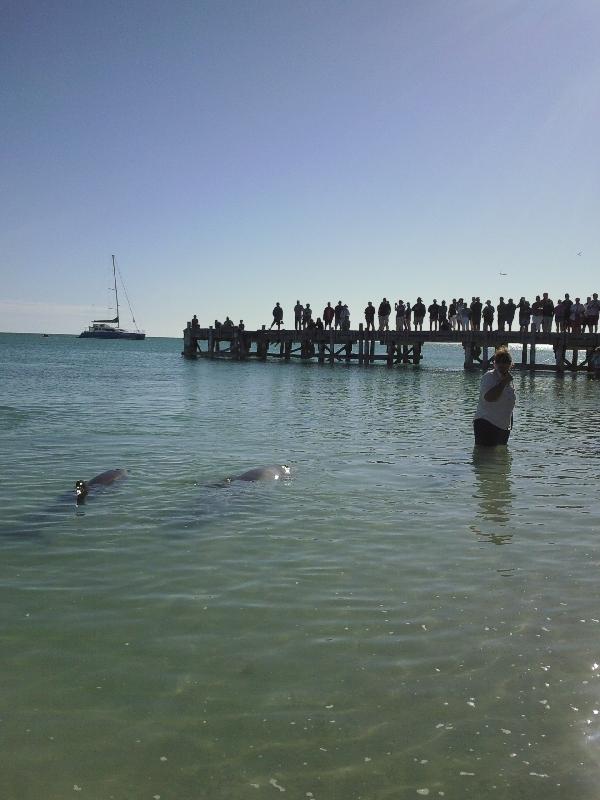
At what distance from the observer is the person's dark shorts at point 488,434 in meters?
12.3

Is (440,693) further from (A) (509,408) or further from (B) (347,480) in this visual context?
(A) (509,408)

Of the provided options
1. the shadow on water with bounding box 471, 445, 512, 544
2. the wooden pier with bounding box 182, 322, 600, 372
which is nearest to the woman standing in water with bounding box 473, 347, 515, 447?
the shadow on water with bounding box 471, 445, 512, 544

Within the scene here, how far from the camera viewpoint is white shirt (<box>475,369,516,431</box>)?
11.8 meters

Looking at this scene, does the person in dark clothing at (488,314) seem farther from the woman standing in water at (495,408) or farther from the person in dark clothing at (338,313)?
the woman standing in water at (495,408)

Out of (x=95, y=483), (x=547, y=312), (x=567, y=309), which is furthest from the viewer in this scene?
(x=547, y=312)

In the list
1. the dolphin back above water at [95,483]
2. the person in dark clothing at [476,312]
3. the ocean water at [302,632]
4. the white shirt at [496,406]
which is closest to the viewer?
the ocean water at [302,632]

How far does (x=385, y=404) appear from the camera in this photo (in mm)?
21594

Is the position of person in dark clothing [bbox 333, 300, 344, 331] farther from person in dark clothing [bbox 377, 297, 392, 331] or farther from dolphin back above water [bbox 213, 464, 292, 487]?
dolphin back above water [bbox 213, 464, 292, 487]

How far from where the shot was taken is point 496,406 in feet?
40.1

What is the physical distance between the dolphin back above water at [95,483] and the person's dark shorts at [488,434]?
5989mm

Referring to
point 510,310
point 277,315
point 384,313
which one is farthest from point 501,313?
point 277,315

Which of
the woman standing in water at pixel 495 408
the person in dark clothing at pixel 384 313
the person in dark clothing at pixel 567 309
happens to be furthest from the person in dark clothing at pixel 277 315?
the woman standing in water at pixel 495 408

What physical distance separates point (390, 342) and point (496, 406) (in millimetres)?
31113

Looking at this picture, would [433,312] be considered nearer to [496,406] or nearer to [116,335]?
A: [496,406]
